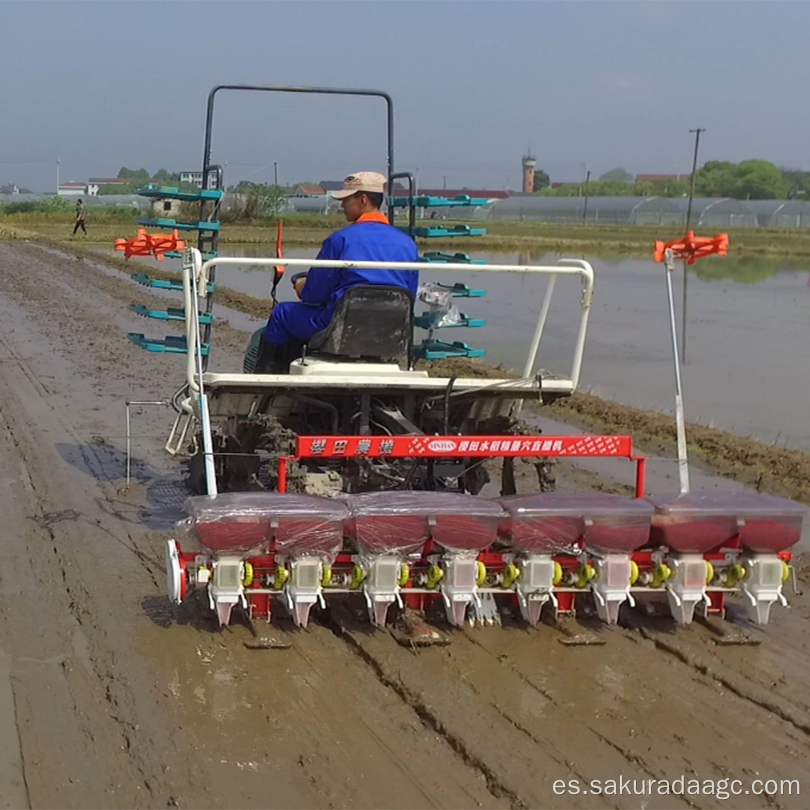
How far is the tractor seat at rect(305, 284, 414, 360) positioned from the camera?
18.7ft

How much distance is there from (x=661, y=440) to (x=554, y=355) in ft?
17.0

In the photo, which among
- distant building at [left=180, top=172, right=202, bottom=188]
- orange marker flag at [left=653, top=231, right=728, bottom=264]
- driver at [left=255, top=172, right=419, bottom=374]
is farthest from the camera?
distant building at [left=180, top=172, right=202, bottom=188]

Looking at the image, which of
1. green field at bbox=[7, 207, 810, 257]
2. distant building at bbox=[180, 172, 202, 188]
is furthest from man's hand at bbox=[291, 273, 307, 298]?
green field at bbox=[7, 207, 810, 257]

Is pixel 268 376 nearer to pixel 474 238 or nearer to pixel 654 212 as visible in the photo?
pixel 474 238

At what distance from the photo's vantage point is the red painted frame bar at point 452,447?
5164 mm

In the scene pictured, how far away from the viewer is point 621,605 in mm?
5379

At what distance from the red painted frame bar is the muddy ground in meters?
0.77

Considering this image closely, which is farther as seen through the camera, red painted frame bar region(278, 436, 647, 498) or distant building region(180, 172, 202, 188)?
distant building region(180, 172, 202, 188)

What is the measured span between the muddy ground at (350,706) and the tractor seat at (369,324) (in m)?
1.46

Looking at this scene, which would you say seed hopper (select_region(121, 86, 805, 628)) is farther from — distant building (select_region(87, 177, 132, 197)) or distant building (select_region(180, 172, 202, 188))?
distant building (select_region(87, 177, 132, 197))

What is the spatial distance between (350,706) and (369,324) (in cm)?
218

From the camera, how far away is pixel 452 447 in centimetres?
525

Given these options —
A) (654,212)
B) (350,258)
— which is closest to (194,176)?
(350,258)

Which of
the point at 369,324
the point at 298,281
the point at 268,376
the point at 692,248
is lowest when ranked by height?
the point at 268,376
